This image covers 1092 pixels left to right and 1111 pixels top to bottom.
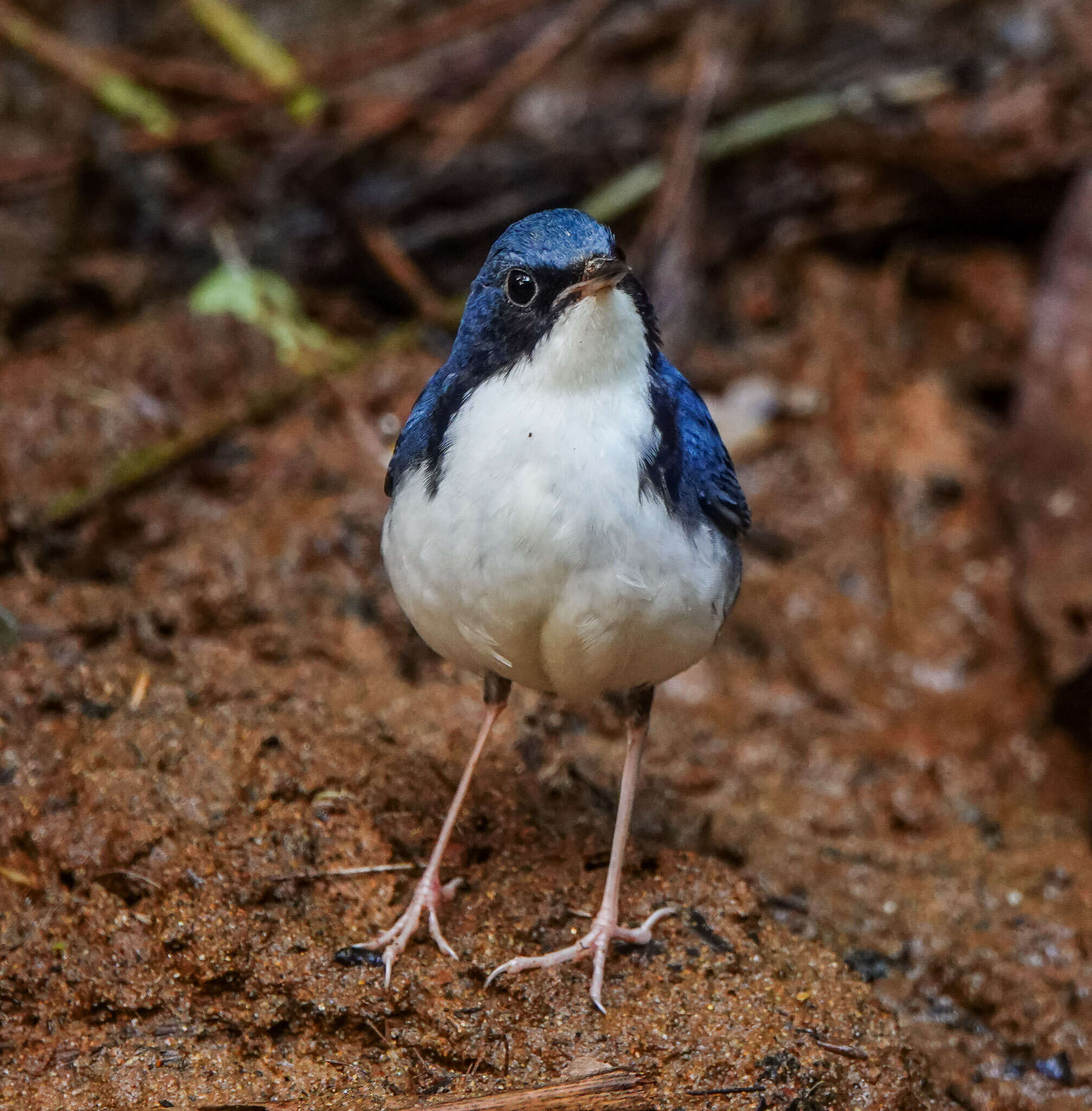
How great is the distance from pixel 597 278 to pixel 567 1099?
2.32 m

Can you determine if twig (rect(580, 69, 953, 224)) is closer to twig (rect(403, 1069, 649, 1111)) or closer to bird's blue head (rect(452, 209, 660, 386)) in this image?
bird's blue head (rect(452, 209, 660, 386))

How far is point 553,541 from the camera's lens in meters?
3.73

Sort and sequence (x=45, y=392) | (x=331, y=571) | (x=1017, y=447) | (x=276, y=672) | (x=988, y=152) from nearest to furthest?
1. (x=276, y=672)
2. (x=331, y=571)
3. (x=45, y=392)
4. (x=1017, y=447)
5. (x=988, y=152)

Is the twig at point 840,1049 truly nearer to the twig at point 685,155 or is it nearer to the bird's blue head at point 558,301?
the bird's blue head at point 558,301

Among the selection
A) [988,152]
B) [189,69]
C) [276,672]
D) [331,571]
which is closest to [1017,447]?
[988,152]

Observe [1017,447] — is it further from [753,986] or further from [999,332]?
[753,986]

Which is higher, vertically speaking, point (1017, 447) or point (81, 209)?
point (81, 209)

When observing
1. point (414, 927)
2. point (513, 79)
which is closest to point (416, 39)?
point (513, 79)

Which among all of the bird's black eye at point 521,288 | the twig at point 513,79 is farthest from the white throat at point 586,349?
the twig at point 513,79

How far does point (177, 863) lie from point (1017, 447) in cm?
538

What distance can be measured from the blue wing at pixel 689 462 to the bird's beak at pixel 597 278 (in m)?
0.42

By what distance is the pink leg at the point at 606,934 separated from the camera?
4.11 meters

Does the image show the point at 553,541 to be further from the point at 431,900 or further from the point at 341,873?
the point at 341,873

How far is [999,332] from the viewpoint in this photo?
853 centimetres
